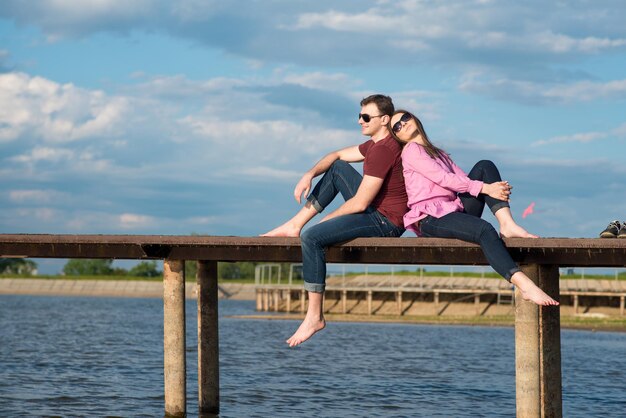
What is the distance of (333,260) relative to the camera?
13461mm

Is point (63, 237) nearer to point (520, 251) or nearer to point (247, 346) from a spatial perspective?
point (520, 251)

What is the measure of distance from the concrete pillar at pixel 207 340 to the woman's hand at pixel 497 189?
6413 mm

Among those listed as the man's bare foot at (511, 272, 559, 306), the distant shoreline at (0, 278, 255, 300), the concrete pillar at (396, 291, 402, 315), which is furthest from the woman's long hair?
the distant shoreline at (0, 278, 255, 300)

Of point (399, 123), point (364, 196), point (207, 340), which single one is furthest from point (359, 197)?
point (207, 340)

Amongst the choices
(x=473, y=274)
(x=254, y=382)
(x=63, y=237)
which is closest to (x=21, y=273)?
(x=473, y=274)

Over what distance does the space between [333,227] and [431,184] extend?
4.07 ft

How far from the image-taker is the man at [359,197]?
1141 cm

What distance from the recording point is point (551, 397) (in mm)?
14609

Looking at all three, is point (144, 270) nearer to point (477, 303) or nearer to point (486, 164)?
point (477, 303)

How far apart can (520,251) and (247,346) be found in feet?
103

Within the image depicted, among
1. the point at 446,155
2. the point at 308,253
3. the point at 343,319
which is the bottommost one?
the point at 343,319

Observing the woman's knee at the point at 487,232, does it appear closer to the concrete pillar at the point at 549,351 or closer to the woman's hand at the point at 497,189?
the woman's hand at the point at 497,189

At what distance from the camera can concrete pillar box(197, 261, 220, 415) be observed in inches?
646

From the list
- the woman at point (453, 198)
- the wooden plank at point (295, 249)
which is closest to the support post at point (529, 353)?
the wooden plank at point (295, 249)
